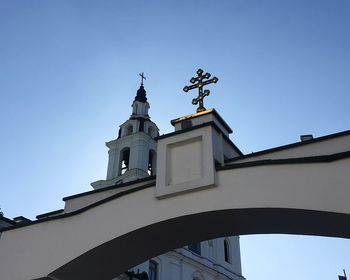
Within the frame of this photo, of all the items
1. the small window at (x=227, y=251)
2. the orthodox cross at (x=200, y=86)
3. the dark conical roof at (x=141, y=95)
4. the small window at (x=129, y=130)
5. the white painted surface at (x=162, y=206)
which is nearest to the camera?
the white painted surface at (x=162, y=206)

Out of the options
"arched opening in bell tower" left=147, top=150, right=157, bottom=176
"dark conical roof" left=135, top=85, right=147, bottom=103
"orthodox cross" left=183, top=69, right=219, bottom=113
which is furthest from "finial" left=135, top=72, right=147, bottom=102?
"orthodox cross" left=183, top=69, right=219, bottom=113

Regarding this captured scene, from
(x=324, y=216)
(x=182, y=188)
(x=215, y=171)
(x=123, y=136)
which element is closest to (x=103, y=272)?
(x=182, y=188)

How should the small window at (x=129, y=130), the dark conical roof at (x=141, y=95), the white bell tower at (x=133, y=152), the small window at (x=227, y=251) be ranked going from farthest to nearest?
the dark conical roof at (x=141, y=95) < the small window at (x=227, y=251) < the small window at (x=129, y=130) < the white bell tower at (x=133, y=152)

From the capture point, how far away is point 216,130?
6.43 m

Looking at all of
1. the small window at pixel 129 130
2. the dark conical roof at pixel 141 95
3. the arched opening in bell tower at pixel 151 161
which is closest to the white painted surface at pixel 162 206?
the arched opening in bell tower at pixel 151 161

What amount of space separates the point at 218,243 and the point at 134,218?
26.4 metres

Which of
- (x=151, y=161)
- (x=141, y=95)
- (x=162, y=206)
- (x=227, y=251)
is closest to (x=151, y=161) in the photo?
(x=151, y=161)

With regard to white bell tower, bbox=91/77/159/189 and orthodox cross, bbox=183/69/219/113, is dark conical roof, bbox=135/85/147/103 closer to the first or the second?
white bell tower, bbox=91/77/159/189

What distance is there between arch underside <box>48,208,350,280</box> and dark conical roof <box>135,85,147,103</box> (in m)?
28.7

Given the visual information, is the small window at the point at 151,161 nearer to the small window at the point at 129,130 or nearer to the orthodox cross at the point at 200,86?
the small window at the point at 129,130

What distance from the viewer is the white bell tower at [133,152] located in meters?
28.4

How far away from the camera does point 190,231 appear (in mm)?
6309

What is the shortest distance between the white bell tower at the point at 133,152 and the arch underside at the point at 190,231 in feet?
67.4

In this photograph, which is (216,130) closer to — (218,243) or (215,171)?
(215,171)
